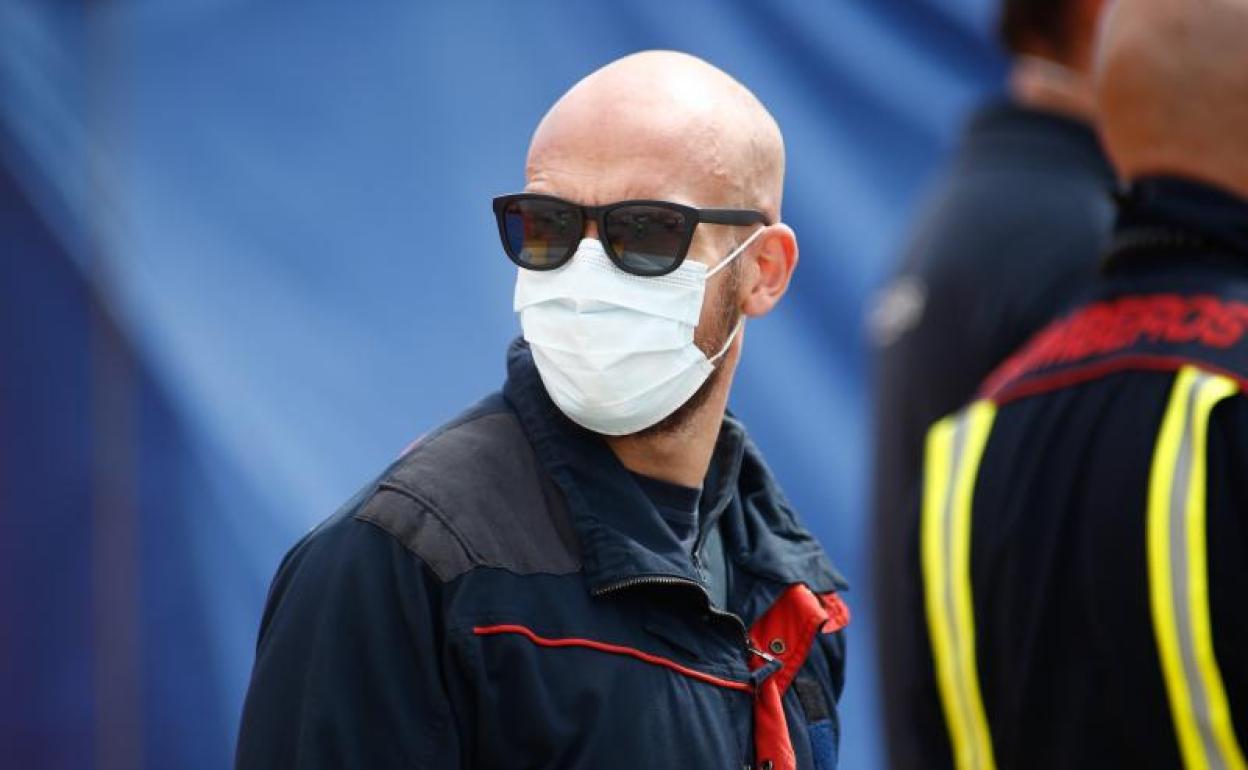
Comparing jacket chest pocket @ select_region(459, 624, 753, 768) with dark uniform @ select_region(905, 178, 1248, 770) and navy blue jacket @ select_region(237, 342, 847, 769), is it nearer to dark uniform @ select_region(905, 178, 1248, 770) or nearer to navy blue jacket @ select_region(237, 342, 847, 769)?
navy blue jacket @ select_region(237, 342, 847, 769)

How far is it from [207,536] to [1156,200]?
184 cm

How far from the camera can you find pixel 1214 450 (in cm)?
214

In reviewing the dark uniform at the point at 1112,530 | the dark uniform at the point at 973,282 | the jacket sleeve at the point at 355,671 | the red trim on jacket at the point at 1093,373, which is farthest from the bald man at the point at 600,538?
the dark uniform at the point at 973,282

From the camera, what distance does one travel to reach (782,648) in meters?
1.80

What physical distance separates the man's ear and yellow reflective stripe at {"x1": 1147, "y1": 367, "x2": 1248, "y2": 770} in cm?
58

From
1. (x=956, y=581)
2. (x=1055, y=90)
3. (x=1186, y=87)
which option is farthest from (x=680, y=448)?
(x=1055, y=90)

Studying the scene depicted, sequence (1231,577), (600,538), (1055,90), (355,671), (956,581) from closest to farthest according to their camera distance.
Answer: (355,671) → (600,538) → (1231,577) → (956,581) → (1055,90)

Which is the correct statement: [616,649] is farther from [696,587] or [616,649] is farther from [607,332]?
[607,332]

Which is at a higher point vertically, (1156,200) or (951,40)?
(951,40)

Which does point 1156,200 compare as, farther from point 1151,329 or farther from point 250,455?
point 250,455

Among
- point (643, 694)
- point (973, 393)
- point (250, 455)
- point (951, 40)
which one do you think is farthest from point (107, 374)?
point (643, 694)

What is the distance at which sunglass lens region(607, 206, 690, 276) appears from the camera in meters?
1.69

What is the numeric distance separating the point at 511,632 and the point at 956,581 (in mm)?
1004

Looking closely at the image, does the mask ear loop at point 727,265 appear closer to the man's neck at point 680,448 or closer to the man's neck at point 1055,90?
the man's neck at point 680,448
